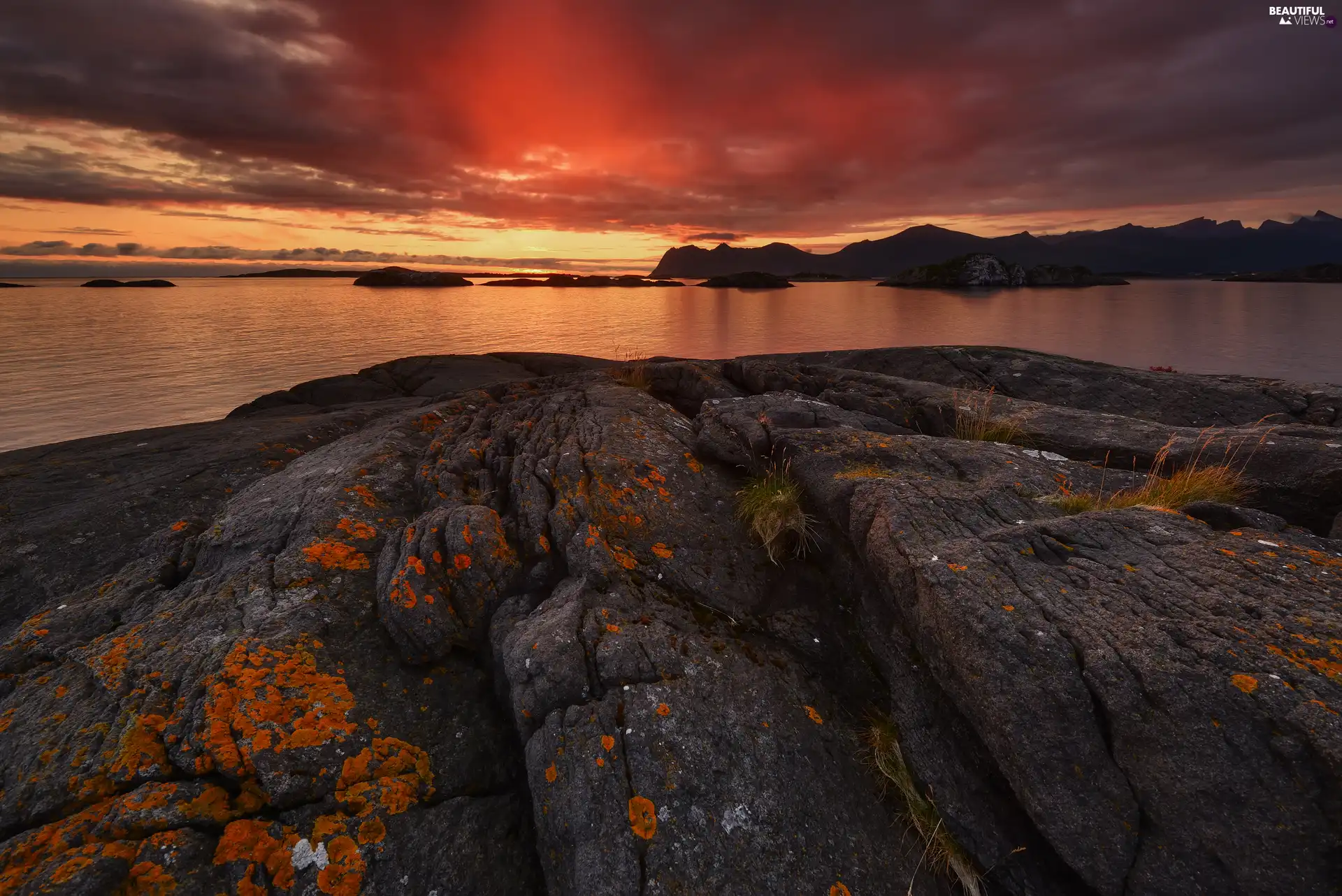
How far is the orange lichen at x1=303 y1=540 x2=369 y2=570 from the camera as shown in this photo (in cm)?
728

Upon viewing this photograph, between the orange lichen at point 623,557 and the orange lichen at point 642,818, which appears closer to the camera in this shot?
the orange lichen at point 642,818

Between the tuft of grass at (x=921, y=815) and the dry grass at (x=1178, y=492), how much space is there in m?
4.35

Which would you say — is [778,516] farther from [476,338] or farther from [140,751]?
[476,338]

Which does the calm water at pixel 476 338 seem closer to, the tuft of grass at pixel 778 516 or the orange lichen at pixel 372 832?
the orange lichen at pixel 372 832

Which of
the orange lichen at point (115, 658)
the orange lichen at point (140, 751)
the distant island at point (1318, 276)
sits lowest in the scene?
the orange lichen at point (140, 751)

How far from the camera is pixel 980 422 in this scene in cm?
1086

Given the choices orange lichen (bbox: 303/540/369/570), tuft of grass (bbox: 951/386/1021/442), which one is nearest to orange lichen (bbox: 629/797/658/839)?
orange lichen (bbox: 303/540/369/570)

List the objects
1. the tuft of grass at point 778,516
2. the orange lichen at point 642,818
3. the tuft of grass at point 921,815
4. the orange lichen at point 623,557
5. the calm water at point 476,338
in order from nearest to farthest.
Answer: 1. the orange lichen at point 642,818
2. the tuft of grass at point 921,815
3. the orange lichen at point 623,557
4. the tuft of grass at point 778,516
5. the calm water at point 476,338

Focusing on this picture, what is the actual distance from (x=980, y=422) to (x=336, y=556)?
39.3ft

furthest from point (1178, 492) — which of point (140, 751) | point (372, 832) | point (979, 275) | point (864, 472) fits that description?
point (979, 275)

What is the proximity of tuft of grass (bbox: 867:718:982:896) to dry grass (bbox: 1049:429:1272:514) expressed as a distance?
4352 millimetres

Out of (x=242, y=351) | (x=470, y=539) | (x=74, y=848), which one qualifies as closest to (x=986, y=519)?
(x=470, y=539)

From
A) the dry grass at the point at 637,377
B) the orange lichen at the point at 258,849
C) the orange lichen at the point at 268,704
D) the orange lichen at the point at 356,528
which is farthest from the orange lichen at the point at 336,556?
the dry grass at the point at 637,377

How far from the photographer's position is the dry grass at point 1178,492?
734 cm
